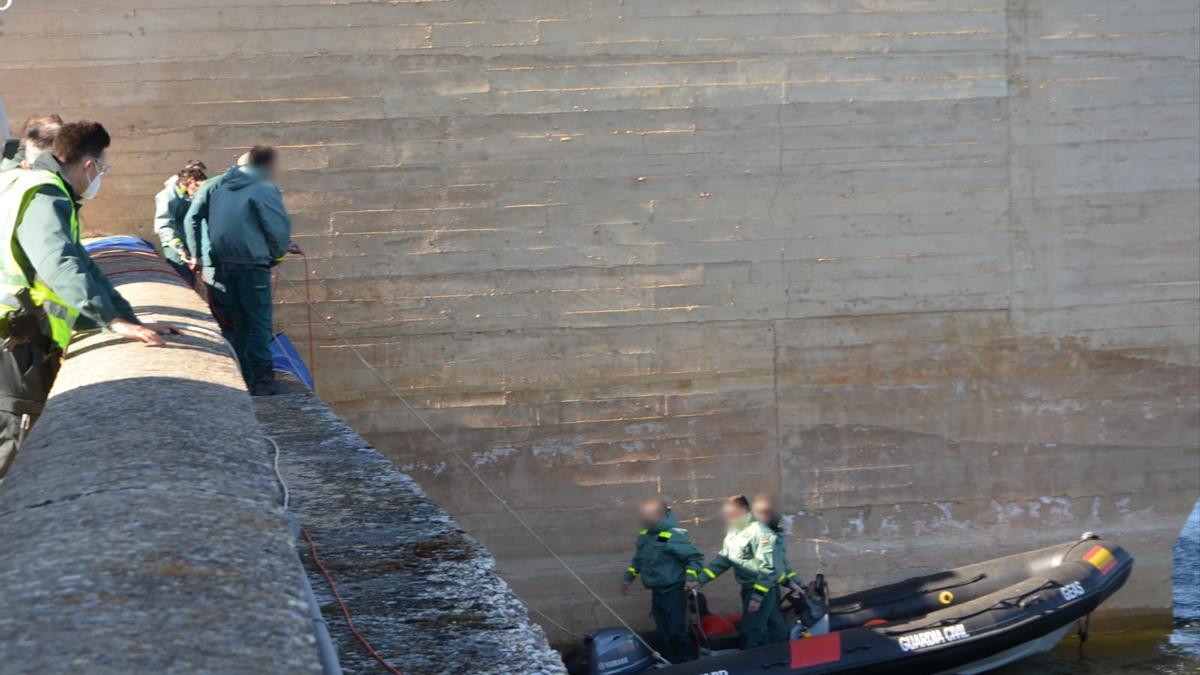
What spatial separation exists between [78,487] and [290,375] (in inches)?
185

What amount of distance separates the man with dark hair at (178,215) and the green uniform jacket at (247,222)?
1.12m

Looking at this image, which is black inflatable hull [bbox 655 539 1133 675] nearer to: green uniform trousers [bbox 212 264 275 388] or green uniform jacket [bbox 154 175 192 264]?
green uniform trousers [bbox 212 264 275 388]

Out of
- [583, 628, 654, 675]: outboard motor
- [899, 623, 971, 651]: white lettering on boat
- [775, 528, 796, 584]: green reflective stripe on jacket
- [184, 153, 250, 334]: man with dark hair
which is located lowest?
[583, 628, 654, 675]: outboard motor

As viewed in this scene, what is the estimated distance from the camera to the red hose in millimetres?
2404

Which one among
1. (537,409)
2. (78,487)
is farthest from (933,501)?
(78,487)

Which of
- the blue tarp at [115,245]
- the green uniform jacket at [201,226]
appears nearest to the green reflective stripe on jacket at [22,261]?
the green uniform jacket at [201,226]

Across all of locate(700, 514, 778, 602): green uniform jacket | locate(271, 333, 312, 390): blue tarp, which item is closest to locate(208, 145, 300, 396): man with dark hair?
locate(271, 333, 312, 390): blue tarp

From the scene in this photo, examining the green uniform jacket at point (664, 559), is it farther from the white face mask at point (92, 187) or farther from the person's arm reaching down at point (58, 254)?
the person's arm reaching down at point (58, 254)

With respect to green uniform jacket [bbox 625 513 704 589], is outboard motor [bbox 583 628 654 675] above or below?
below

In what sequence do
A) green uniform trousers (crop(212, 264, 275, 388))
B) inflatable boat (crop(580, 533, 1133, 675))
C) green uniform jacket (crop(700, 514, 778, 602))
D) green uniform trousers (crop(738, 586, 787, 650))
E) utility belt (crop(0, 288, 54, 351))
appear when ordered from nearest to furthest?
utility belt (crop(0, 288, 54, 351)) < green uniform trousers (crop(212, 264, 275, 388)) < inflatable boat (crop(580, 533, 1133, 675)) < green uniform jacket (crop(700, 514, 778, 602)) < green uniform trousers (crop(738, 586, 787, 650))

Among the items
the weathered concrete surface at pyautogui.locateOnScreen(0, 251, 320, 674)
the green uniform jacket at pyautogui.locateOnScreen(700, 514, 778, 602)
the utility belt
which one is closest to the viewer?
the weathered concrete surface at pyautogui.locateOnScreen(0, 251, 320, 674)

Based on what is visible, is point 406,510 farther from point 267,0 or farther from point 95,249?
point 267,0

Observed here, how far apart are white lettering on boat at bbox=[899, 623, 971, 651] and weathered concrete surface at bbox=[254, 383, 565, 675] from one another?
561 cm

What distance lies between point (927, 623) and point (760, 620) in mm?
1201
